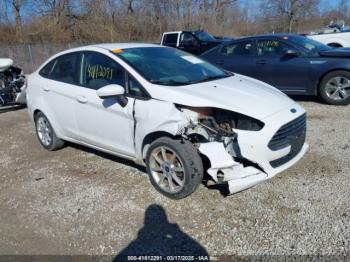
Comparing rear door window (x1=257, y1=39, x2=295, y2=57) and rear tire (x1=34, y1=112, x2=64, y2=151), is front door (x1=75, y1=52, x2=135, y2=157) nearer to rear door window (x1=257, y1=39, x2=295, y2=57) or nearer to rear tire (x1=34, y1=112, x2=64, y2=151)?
rear tire (x1=34, y1=112, x2=64, y2=151)

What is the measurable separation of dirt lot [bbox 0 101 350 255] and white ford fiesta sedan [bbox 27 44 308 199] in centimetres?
31

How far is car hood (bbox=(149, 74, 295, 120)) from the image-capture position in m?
3.35

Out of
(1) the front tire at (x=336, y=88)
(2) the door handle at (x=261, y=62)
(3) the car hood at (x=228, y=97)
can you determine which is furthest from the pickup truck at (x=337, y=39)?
(3) the car hood at (x=228, y=97)

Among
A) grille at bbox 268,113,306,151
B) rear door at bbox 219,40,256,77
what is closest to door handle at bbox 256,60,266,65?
rear door at bbox 219,40,256,77

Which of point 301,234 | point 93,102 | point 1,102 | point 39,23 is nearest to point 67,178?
point 93,102

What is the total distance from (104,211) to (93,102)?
4.43 ft

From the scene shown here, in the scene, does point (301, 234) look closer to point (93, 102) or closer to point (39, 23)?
point (93, 102)

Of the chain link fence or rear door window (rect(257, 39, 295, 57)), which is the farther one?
the chain link fence

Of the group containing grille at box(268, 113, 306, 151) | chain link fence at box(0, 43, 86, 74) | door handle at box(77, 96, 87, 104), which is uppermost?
door handle at box(77, 96, 87, 104)

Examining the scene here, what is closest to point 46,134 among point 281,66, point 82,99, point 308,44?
point 82,99

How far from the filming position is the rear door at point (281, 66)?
23.1 feet

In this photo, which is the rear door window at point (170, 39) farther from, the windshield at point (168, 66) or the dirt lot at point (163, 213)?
the dirt lot at point (163, 213)

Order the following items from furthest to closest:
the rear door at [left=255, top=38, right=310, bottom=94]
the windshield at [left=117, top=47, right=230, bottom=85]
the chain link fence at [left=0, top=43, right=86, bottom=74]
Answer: the chain link fence at [left=0, top=43, right=86, bottom=74]
the rear door at [left=255, top=38, right=310, bottom=94]
the windshield at [left=117, top=47, right=230, bottom=85]

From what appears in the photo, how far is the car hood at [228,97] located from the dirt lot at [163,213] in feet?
3.02
